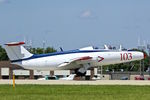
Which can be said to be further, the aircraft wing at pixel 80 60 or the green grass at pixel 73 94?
the aircraft wing at pixel 80 60

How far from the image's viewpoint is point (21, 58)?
4478cm

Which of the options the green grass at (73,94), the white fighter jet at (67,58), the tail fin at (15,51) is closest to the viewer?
the green grass at (73,94)

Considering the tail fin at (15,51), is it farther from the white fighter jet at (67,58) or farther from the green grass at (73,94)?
the green grass at (73,94)

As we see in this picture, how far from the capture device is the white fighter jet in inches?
1764

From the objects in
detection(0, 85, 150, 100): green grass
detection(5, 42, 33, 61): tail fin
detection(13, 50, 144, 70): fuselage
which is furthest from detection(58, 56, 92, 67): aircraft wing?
detection(0, 85, 150, 100): green grass

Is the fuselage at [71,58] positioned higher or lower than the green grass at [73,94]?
higher

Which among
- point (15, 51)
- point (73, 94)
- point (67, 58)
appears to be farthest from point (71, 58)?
point (73, 94)

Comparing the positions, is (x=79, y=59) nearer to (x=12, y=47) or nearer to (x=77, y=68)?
(x=77, y=68)

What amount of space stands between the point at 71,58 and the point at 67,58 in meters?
→ 0.42

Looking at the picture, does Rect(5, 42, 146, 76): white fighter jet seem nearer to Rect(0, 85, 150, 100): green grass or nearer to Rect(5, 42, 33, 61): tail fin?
Rect(5, 42, 33, 61): tail fin

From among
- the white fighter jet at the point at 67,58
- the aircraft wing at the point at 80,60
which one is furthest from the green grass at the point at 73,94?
the white fighter jet at the point at 67,58

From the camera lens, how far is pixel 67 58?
45438mm

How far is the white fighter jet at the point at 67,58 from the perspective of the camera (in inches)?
1764

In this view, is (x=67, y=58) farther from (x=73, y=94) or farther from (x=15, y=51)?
(x=73, y=94)
